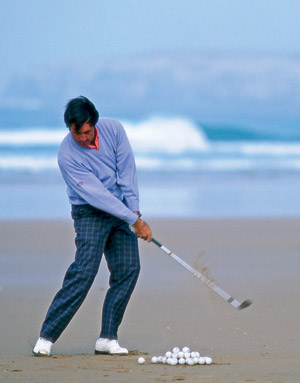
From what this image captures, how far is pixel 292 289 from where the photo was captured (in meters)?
7.95

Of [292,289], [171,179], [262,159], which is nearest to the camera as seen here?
[292,289]

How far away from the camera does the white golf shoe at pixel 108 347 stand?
5.77m

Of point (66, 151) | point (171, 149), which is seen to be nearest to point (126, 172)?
point (66, 151)

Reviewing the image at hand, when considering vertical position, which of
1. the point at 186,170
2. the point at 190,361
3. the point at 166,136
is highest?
the point at 166,136

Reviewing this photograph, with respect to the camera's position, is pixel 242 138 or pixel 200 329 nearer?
pixel 200 329

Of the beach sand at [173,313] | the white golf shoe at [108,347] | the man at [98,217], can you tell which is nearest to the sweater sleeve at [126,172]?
the man at [98,217]

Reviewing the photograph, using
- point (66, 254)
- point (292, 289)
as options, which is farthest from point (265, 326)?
point (66, 254)

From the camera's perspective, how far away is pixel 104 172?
5.66 metres

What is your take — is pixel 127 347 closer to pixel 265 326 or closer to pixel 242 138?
pixel 265 326

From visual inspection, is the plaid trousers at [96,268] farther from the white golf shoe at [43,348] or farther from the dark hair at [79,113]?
the dark hair at [79,113]

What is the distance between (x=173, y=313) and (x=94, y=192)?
1840 mm

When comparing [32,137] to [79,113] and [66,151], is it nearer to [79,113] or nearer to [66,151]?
[66,151]

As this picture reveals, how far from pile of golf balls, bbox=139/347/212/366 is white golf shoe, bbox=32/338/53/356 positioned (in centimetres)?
65

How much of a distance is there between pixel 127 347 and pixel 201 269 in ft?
2.31
